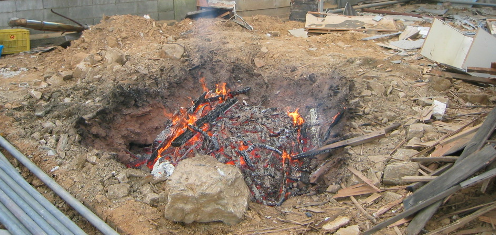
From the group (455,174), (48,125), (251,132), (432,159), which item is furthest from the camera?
(251,132)

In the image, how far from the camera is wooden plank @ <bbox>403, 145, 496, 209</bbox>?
11.9 ft

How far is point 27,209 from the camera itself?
13.4 feet

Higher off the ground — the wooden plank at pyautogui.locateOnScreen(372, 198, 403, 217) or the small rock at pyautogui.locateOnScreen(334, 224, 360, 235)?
the wooden plank at pyautogui.locateOnScreen(372, 198, 403, 217)

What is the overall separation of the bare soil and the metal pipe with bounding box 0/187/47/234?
42 centimetres

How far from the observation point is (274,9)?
11109 millimetres

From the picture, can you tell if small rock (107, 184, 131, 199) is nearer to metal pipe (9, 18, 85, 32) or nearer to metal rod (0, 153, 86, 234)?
metal rod (0, 153, 86, 234)

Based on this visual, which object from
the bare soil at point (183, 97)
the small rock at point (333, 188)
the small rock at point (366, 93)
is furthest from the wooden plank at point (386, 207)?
the small rock at point (366, 93)

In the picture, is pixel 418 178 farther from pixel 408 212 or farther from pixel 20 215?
pixel 20 215

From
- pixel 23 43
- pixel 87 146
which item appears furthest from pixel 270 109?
pixel 23 43

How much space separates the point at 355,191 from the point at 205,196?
6.24 feet

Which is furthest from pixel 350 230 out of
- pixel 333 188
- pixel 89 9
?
pixel 89 9

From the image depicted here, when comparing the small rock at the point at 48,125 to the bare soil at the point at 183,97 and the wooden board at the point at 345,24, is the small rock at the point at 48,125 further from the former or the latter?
the wooden board at the point at 345,24

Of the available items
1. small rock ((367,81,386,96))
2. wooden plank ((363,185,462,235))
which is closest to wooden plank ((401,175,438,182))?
wooden plank ((363,185,462,235))

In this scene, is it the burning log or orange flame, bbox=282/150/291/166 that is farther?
the burning log
